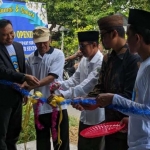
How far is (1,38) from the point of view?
3.58m

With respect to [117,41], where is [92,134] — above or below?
below

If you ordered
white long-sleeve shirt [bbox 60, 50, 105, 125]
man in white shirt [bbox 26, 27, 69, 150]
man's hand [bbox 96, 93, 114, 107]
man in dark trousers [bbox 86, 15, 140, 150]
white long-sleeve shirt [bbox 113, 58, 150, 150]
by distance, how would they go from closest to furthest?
white long-sleeve shirt [bbox 113, 58, 150, 150] < man's hand [bbox 96, 93, 114, 107] < man in dark trousers [bbox 86, 15, 140, 150] < white long-sleeve shirt [bbox 60, 50, 105, 125] < man in white shirt [bbox 26, 27, 69, 150]

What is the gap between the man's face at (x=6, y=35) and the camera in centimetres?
352

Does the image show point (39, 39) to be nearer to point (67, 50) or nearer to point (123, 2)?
point (123, 2)

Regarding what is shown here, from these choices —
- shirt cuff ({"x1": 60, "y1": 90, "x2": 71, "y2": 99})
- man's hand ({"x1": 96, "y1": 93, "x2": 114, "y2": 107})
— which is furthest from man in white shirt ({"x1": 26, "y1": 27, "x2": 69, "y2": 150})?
man's hand ({"x1": 96, "y1": 93, "x2": 114, "y2": 107})

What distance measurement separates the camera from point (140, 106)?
186 centimetres

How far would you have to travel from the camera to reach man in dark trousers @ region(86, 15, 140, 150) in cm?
239

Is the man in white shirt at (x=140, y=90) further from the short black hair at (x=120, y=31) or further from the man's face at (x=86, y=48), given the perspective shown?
the man's face at (x=86, y=48)

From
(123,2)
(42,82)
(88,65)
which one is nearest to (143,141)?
(88,65)

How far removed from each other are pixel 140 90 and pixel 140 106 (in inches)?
4.0

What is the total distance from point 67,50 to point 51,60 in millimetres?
8942

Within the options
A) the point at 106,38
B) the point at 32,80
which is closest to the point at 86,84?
the point at 32,80

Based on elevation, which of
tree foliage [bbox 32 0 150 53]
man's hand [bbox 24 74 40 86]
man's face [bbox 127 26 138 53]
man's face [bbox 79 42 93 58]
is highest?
tree foliage [bbox 32 0 150 53]

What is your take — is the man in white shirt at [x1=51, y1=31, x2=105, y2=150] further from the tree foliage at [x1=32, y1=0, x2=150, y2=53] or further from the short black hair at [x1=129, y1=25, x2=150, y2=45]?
the tree foliage at [x1=32, y1=0, x2=150, y2=53]
